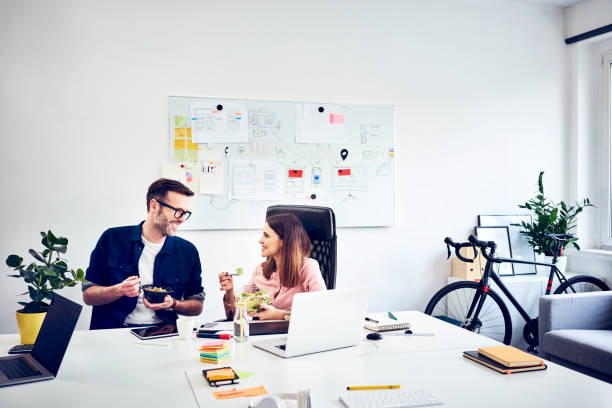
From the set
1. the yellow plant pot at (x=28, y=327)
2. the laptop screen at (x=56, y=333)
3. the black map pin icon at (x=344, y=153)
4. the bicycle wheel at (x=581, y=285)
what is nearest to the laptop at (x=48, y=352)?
the laptop screen at (x=56, y=333)

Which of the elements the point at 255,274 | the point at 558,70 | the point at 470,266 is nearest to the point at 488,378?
the point at 255,274

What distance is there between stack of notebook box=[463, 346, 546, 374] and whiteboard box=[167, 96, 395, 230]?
217cm

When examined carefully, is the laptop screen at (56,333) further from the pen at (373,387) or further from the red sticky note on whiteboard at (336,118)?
the red sticky note on whiteboard at (336,118)

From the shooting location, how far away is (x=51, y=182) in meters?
3.30

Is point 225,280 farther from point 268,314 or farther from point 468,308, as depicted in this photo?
point 468,308

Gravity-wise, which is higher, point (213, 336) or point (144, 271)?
point (144, 271)

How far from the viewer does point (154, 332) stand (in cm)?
205

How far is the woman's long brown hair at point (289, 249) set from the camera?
8.38 feet

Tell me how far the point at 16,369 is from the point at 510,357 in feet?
5.08

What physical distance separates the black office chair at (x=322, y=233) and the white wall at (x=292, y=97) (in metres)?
1.03

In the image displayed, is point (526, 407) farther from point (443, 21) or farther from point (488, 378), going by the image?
point (443, 21)

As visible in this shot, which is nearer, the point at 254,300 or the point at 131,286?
the point at 254,300

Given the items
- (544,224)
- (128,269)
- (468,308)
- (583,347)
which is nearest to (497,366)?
(583,347)

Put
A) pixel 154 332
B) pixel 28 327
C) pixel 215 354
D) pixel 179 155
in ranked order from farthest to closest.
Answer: pixel 179 155 → pixel 154 332 → pixel 28 327 → pixel 215 354
